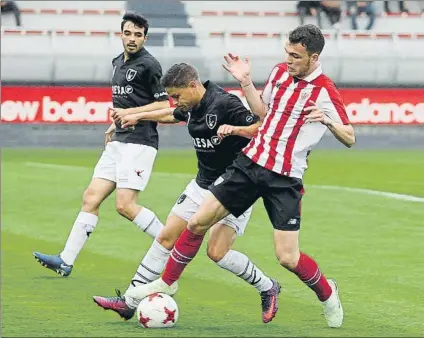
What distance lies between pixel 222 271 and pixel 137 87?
162 centimetres

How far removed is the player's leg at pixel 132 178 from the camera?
9.16m

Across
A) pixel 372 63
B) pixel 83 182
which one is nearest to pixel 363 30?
pixel 372 63

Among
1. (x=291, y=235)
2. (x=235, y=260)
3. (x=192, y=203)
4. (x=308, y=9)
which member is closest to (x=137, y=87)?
(x=192, y=203)

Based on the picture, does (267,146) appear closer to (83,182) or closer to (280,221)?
(280,221)

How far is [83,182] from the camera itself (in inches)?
669

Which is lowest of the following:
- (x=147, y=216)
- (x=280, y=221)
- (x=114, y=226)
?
(x=114, y=226)

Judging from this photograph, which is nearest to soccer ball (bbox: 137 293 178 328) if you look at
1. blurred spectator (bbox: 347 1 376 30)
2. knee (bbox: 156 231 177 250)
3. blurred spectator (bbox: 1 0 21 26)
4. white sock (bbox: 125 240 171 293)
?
white sock (bbox: 125 240 171 293)

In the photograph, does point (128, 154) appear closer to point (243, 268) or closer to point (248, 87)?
point (243, 268)

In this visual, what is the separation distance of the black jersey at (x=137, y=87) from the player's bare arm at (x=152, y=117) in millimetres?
840

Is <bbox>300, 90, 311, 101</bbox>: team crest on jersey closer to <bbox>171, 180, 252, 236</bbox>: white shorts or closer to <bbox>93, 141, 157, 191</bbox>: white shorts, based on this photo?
<bbox>171, 180, 252, 236</bbox>: white shorts

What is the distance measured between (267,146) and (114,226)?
18.1ft

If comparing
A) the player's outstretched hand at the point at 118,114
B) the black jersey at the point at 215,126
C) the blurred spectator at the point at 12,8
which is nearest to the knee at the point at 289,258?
the black jersey at the point at 215,126

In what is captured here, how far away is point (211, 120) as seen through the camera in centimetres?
738

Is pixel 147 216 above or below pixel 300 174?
below
